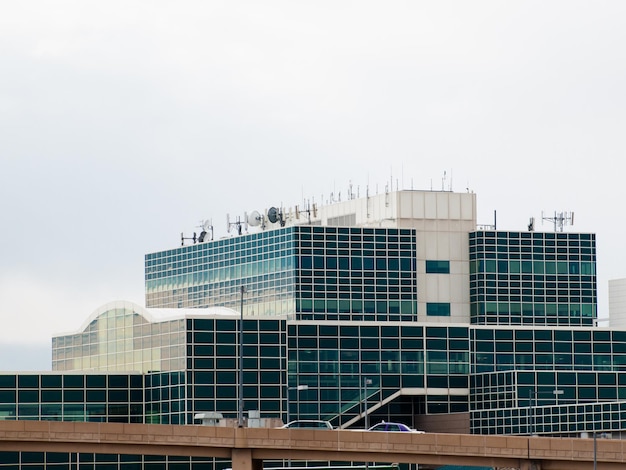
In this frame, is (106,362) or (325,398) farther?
(106,362)

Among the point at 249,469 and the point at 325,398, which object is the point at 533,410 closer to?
the point at 325,398

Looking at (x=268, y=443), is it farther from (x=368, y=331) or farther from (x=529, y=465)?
(x=368, y=331)

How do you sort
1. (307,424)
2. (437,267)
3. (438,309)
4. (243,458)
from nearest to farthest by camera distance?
1. (243,458)
2. (307,424)
3. (438,309)
4. (437,267)

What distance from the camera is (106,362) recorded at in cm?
16462

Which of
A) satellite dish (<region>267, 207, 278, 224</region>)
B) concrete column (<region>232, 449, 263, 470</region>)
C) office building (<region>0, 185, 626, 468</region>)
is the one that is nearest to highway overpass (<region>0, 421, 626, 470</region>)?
concrete column (<region>232, 449, 263, 470</region>)

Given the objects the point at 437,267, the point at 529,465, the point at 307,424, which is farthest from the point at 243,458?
the point at 437,267

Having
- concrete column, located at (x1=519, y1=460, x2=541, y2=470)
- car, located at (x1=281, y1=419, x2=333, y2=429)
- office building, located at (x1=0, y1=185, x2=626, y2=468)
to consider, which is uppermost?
office building, located at (x1=0, y1=185, x2=626, y2=468)

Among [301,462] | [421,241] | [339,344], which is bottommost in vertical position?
[301,462]

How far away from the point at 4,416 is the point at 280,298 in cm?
3777

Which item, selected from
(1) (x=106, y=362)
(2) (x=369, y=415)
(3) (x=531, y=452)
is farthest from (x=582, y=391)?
(3) (x=531, y=452)

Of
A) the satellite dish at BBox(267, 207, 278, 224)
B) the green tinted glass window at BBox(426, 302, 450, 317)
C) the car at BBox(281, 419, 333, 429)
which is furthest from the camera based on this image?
the satellite dish at BBox(267, 207, 278, 224)

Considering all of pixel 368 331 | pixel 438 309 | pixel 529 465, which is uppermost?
pixel 438 309

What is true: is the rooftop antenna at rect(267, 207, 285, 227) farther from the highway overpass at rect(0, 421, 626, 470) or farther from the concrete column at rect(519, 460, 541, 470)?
the concrete column at rect(519, 460, 541, 470)

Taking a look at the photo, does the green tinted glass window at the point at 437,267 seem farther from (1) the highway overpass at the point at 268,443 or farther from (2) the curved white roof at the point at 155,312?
(1) the highway overpass at the point at 268,443
